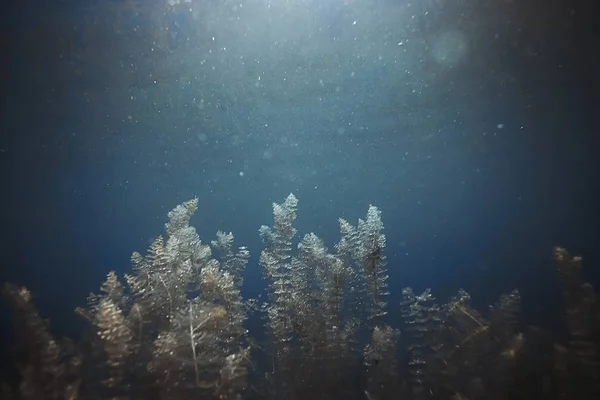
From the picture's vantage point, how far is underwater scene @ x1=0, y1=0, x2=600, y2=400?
4477 millimetres

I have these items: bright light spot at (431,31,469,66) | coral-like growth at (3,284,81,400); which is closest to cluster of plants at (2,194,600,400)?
coral-like growth at (3,284,81,400)

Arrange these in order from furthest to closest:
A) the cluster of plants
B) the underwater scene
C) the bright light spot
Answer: the bright light spot < the underwater scene < the cluster of plants

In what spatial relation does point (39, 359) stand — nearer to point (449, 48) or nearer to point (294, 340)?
point (294, 340)

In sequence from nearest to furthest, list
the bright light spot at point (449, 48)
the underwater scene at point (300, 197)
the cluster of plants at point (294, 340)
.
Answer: the cluster of plants at point (294, 340), the underwater scene at point (300, 197), the bright light spot at point (449, 48)

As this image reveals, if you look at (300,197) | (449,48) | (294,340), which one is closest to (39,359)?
(294,340)

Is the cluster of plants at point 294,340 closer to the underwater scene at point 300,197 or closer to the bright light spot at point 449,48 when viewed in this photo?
the underwater scene at point 300,197

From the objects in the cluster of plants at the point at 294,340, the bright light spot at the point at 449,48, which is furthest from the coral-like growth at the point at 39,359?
the bright light spot at the point at 449,48

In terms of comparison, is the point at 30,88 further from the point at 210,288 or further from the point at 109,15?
the point at 210,288

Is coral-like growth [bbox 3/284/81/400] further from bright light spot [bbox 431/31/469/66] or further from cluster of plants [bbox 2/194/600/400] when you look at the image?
bright light spot [bbox 431/31/469/66]

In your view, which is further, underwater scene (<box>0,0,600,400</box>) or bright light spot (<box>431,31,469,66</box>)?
bright light spot (<box>431,31,469,66</box>)

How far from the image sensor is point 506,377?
14.6 ft

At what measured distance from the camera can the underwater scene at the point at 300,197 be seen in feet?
14.7

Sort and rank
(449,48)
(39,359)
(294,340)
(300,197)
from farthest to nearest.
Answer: (300,197), (449,48), (294,340), (39,359)

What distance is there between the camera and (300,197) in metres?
12.4
